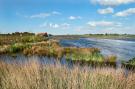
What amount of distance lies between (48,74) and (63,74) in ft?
1.19

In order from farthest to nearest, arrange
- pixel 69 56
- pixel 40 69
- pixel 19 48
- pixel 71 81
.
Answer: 1. pixel 19 48
2. pixel 69 56
3. pixel 40 69
4. pixel 71 81

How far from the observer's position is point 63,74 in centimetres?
579

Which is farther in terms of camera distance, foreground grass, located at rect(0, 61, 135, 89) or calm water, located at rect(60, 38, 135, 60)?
calm water, located at rect(60, 38, 135, 60)

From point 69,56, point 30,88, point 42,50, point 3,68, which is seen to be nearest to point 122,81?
point 30,88

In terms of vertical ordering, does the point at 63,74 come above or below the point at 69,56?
above

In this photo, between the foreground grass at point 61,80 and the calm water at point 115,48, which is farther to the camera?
the calm water at point 115,48

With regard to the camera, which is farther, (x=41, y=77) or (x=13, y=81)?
(x=41, y=77)

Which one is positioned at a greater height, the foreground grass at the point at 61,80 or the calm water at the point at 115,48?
the foreground grass at the point at 61,80

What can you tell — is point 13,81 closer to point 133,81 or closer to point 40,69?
point 40,69

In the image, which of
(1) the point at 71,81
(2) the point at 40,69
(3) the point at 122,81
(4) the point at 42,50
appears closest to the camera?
(1) the point at 71,81

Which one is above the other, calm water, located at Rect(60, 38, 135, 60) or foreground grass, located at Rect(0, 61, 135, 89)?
foreground grass, located at Rect(0, 61, 135, 89)

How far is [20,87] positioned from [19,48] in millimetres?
25943

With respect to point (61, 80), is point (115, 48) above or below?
below

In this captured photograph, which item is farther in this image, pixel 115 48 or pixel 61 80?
pixel 115 48
